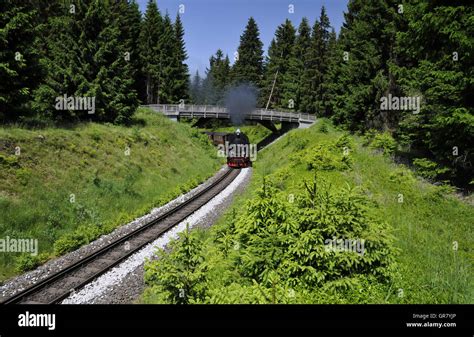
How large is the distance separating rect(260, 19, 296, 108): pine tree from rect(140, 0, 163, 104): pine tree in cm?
2632

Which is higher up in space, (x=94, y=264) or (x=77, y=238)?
(x=77, y=238)

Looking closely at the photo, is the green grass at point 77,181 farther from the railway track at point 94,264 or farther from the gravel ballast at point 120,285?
the gravel ballast at point 120,285

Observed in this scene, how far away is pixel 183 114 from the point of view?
4197 cm

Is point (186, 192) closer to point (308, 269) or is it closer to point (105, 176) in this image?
point (105, 176)

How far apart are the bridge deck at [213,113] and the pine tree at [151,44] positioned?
9255 millimetres

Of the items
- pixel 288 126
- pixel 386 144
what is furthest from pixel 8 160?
pixel 288 126

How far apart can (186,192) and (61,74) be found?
12.5m

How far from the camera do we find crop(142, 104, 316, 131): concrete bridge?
137 ft

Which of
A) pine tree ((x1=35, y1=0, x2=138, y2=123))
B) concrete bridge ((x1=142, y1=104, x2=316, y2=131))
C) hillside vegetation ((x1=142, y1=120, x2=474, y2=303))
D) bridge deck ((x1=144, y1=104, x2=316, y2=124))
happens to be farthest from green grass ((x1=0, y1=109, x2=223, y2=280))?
concrete bridge ((x1=142, y1=104, x2=316, y2=131))

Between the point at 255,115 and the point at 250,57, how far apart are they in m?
28.9

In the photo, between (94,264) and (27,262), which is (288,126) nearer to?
(94,264)

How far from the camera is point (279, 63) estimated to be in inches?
2517

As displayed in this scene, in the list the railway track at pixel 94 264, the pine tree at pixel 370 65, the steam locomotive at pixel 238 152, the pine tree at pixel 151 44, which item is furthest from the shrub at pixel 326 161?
the pine tree at pixel 151 44
